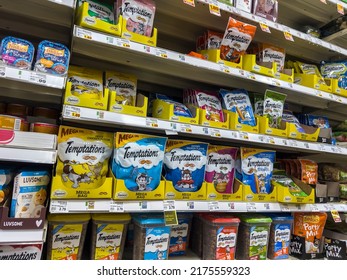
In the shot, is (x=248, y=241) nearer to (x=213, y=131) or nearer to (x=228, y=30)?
(x=213, y=131)

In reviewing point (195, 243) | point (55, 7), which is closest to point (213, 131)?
point (195, 243)

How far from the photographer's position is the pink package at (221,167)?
1.57 m

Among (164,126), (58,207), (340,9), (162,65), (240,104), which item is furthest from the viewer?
(340,9)

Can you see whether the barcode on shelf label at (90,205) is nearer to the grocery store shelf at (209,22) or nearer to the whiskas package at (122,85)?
the whiskas package at (122,85)

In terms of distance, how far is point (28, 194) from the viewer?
1111 millimetres

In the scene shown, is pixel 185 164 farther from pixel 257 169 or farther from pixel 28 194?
pixel 28 194

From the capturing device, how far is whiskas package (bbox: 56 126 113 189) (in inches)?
47.8

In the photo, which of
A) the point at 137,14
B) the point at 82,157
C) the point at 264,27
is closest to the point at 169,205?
the point at 82,157

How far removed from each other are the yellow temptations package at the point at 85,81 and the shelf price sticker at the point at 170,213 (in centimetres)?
63

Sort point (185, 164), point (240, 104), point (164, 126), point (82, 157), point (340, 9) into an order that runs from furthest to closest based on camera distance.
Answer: point (340, 9)
point (240, 104)
point (185, 164)
point (164, 126)
point (82, 157)

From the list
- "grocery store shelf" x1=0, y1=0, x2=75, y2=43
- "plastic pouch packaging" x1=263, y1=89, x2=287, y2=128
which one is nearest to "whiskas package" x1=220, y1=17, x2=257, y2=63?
"plastic pouch packaging" x1=263, y1=89, x2=287, y2=128

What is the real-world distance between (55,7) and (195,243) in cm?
149

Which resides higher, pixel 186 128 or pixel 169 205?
pixel 186 128

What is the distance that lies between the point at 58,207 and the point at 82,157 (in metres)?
0.24
